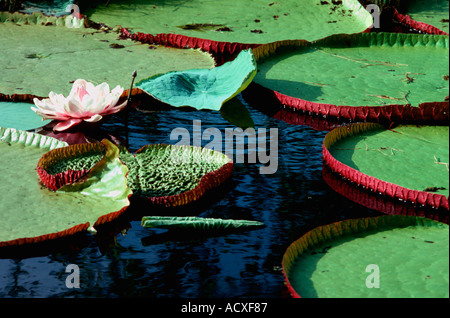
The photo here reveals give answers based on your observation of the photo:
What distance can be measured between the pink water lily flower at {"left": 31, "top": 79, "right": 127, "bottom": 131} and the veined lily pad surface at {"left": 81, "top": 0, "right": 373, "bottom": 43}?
59.7 inches

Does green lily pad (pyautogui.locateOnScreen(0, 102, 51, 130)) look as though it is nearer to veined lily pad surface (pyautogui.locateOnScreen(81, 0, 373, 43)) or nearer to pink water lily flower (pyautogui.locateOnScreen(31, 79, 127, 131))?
pink water lily flower (pyautogui.locateOnScreen(31, 79, 127, 131))

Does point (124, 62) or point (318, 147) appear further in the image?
point (124, 62)

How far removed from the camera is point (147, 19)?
5.02m

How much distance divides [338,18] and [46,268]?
3475 millimetres

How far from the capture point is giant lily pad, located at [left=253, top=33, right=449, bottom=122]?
142 inches

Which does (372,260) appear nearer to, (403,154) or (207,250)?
(207,250)

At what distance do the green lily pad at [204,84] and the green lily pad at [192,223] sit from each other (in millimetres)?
1006

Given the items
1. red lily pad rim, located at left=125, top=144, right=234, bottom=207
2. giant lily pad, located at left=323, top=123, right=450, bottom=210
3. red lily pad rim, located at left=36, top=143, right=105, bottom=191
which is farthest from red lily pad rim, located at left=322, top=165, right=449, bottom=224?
red lily pad rim, located at left=36, top=143, right=105, bottom=191

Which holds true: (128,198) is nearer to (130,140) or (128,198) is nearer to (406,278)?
(130,140)

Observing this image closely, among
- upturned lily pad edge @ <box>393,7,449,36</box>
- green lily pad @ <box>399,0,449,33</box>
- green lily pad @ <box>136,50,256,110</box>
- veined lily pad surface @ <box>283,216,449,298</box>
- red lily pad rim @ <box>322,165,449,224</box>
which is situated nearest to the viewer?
veined lily pad surface @ <box>283,216,449,298</box>

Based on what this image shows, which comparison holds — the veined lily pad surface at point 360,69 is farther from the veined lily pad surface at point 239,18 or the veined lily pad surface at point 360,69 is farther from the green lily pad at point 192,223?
the green lily pad at point 192,223

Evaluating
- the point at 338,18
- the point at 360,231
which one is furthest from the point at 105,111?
the point at 338,18

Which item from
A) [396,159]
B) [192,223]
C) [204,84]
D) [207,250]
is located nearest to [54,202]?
[192,223]

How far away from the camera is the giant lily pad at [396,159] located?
2.85m
